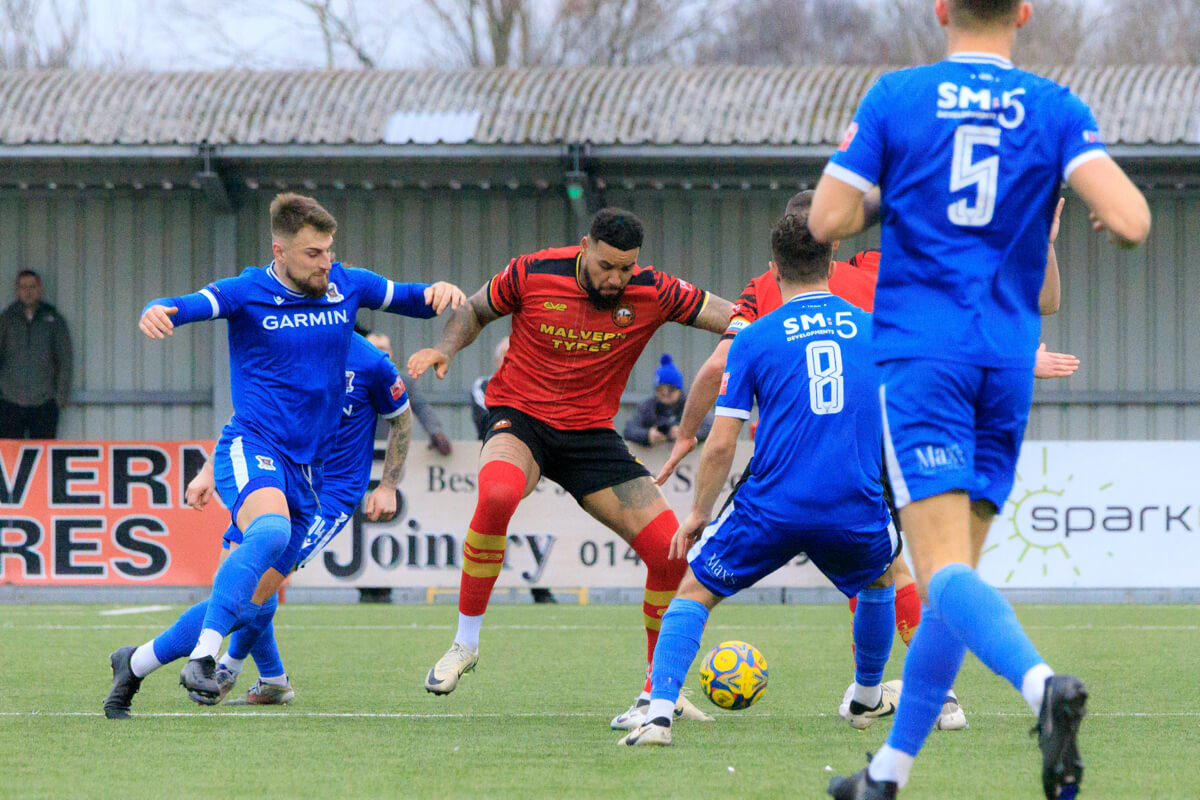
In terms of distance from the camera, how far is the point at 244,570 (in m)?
5.50

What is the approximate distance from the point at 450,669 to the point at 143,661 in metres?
1.18

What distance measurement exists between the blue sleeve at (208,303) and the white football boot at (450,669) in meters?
1.62

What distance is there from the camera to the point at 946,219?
3.47 metres

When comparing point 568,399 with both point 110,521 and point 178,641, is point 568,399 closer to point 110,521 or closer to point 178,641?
point 178,641

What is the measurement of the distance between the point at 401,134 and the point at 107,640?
771cm

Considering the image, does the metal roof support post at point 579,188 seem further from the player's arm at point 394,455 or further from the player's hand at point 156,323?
the player's hand at point 156,323

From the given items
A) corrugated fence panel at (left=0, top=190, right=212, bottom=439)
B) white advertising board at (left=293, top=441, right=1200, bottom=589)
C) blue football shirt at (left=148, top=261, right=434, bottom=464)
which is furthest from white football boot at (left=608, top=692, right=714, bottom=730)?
corrugated fence panel at (left=0, top=190, right=212, bottom=439)

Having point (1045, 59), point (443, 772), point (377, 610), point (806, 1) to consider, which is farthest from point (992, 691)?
point (806, 1)

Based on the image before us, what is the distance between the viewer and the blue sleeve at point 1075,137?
3438 millimetres

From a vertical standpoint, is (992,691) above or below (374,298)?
below

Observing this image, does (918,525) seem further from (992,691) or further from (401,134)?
(401,134)

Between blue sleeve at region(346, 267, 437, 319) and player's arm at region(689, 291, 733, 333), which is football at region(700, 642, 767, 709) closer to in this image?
player's arm at region(689, 291, 733, 333)

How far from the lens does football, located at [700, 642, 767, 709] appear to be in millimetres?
5328

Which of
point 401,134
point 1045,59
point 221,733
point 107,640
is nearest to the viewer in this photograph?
point 221,733
